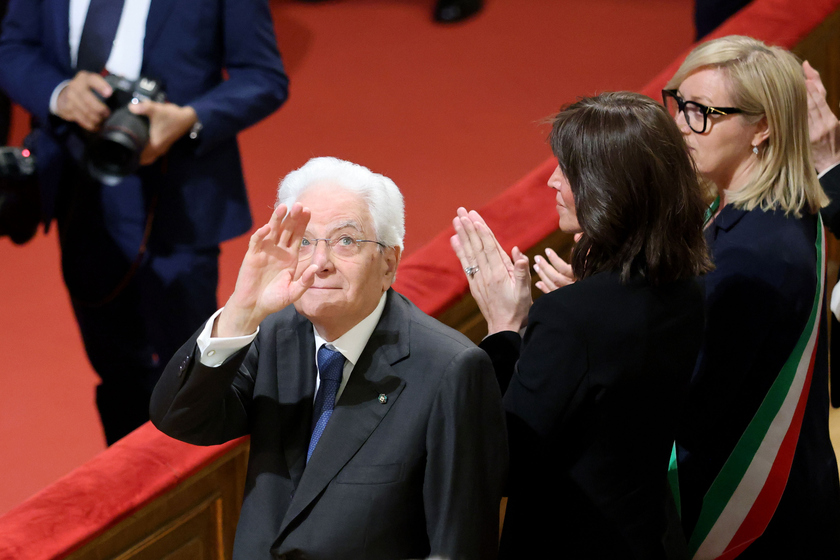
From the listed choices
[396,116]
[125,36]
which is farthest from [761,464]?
[396,116]

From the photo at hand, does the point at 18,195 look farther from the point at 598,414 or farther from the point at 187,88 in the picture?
A: the point at 598,414

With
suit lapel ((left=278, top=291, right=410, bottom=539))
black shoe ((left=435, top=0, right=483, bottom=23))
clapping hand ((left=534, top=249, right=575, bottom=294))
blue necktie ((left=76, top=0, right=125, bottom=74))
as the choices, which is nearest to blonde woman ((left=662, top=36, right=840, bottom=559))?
clapping hand ((left=534, top=249, right=575, bottom=294))

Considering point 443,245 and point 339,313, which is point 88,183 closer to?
point 443,245

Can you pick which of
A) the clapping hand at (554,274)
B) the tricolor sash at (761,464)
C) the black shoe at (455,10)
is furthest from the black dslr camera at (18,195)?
the black shoe at (455,10)

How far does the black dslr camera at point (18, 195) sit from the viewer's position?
3104 mm

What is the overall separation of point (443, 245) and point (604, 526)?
1028 millimetres

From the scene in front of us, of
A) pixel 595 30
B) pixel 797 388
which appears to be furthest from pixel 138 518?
pixel 595 30

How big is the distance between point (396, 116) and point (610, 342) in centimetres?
423

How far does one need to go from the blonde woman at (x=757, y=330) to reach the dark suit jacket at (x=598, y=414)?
0.32 m

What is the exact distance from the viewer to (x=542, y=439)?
1.76m

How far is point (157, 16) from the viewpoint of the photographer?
312cm

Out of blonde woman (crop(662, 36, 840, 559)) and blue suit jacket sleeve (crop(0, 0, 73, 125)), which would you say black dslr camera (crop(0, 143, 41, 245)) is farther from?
blonde woman (crop(662, 36, 840, 559))

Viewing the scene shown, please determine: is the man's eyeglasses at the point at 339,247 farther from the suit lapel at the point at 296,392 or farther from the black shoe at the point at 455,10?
the black shoe at the point at 455,10

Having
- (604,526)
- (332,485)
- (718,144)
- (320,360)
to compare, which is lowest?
(604,526)
